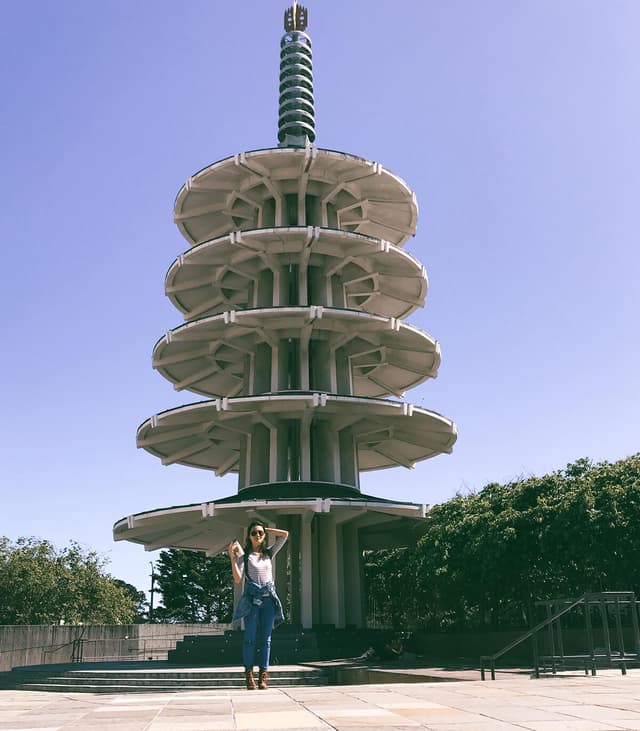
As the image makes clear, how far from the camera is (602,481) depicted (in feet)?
99.6

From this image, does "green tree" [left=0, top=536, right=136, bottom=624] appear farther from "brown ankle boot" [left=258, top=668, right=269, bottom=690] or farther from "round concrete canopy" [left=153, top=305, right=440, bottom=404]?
"brown ankle boot" [left=258, top=668, right=269, bottom=690]

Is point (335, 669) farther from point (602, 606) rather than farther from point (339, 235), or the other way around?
point (339, 235)

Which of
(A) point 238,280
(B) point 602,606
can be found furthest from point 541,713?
(A) point 238,280

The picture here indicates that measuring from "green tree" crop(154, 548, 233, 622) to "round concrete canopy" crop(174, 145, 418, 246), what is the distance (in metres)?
65.2

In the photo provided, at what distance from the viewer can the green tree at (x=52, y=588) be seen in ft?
221

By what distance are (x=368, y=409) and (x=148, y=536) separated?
13667 millimetres

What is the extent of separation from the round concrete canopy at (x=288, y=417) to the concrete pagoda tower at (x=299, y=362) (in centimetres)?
11

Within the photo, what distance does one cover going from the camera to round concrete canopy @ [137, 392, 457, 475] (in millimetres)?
36688

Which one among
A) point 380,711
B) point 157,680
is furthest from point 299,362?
point 380,711

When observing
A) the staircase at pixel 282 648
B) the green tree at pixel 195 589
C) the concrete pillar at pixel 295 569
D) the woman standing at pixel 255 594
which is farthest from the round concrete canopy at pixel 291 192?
the green tree at pixel 195 589

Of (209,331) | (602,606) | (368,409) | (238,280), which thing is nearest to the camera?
(602,606)

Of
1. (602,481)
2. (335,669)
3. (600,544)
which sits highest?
(602,481)

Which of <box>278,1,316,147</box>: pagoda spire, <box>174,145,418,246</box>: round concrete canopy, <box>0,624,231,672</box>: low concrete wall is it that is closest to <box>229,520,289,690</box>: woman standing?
<box>0,624,231,672</box>: low concrete wall

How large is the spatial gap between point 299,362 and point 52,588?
39729 millimetres
